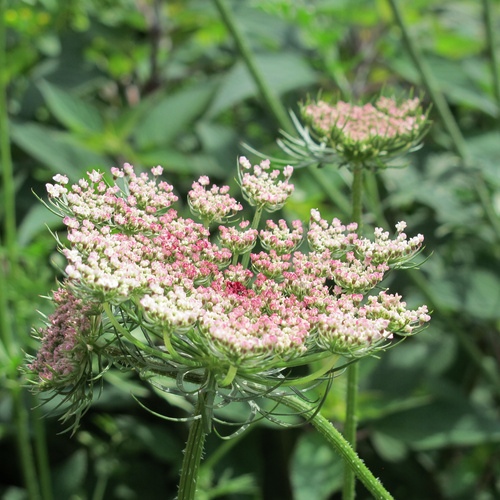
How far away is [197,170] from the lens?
2980mm

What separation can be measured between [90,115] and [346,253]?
212 cm

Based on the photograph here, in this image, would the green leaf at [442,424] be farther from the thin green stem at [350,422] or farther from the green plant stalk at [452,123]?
the thin green stem at [350,422]

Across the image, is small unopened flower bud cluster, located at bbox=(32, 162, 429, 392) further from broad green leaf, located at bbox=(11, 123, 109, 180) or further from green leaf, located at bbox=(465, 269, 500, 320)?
broad green leaf, located at bbox=(11, 123, 109, 180)

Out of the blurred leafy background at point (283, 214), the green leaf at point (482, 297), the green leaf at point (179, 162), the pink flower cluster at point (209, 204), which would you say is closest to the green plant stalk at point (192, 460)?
the pink flower cluster at point (209, 204)

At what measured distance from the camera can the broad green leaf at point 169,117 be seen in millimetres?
3137

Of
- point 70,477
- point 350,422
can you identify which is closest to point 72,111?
point 70,477

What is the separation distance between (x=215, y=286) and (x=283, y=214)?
6.09 feet

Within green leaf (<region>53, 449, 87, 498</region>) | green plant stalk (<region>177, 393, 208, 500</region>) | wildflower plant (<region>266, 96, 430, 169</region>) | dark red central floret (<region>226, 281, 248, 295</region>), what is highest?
wildflower plant (<region>266, 96, 430, 169</region>)

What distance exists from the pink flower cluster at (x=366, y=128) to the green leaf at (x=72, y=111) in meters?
1.69

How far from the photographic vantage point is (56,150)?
9.88ft

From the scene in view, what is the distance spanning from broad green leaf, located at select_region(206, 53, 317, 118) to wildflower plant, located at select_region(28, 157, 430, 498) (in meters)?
1.69

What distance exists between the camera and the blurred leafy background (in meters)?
2.49

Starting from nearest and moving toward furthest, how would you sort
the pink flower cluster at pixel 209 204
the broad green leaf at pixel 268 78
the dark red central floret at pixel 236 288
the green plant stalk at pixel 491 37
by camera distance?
the dark red central floret at pixel 236 288 < the pink flower cluster at pixel 209 204 < the green plant stalk at pixel 491 37 < the broad green leaf at pixel 268 78

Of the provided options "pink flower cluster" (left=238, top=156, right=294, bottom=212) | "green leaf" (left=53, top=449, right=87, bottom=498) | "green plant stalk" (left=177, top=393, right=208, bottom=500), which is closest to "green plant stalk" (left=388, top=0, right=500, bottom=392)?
"pink flower cluster" (left=238, top=156, right=294, bottom=212)
